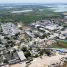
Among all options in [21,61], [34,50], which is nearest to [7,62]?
[21,61]

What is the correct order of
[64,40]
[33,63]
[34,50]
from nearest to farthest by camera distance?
[33,63] → [34,50] → [64,40]

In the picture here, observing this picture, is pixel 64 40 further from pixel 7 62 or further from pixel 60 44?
pixel 7 62

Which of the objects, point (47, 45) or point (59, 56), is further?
point (47, 45)

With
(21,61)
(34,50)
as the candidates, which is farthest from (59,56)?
(21,61)

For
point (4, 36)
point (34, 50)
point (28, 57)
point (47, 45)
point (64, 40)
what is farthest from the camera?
point (4, 36)

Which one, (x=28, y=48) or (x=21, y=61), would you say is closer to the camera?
(x=21, y=61)

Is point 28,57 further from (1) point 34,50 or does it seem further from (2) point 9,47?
(2) point 9,47

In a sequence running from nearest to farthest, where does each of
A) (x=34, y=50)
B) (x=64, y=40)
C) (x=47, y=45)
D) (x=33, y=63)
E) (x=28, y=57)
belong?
(x=33, y=63)
(x=28, y=57)
(x=34, y=50)
(x=47, y=45)
(x=64, y=40)

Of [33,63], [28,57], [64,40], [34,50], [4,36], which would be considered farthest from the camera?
[4,36]
